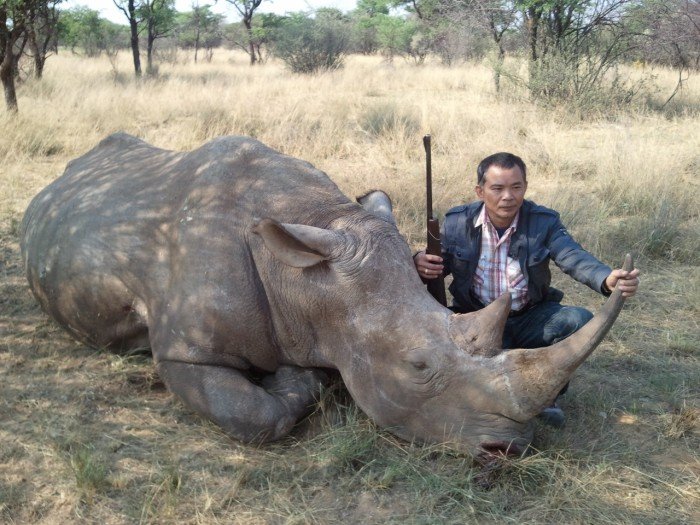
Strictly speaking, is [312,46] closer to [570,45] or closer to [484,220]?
[570,45]

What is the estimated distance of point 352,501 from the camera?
3.44 meters

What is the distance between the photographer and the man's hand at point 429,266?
13.4 feet

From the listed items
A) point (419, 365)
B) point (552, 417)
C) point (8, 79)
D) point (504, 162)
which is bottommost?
point (552, 417)

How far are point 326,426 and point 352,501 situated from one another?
0.61 meters

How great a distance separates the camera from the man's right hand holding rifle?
413 cm

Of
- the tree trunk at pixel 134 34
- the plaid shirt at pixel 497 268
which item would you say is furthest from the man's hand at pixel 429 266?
the tree trunk at pixel 134 34

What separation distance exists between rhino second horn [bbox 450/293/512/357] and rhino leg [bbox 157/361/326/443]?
1080 millimetres

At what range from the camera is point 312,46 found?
23.8 m

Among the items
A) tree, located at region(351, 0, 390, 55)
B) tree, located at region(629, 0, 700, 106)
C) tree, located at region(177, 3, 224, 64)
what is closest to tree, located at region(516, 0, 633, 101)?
tree, located at region(629, 0, 700, 106)

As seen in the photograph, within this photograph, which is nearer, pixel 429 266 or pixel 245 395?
pixel 245 395

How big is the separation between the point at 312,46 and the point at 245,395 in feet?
70.4

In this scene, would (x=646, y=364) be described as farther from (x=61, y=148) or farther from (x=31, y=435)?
(x=61, y=148)

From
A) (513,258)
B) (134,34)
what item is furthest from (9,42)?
(134,34)

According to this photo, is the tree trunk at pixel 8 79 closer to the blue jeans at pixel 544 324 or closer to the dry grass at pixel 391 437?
the dry grass at pixel 391 437
